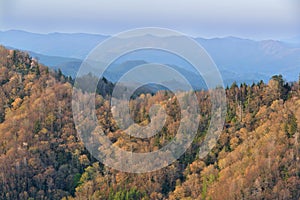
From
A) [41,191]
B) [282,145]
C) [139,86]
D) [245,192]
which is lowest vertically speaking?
[41,191]

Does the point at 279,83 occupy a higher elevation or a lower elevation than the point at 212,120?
higher

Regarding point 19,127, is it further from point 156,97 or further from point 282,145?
point 282,145

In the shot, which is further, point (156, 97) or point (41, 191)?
point (156, 97)

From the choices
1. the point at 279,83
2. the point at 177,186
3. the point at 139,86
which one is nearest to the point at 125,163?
the point at 177,186

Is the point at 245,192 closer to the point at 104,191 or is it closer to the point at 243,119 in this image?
the point at 243,119

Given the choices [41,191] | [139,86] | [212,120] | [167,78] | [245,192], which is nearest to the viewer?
[245,192]

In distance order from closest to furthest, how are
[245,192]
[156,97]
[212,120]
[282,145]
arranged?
[245,192] < [282,145] < [212,120] < [156,97]
